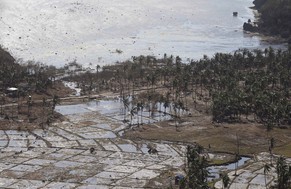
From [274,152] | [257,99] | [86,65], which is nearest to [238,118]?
[257,99]

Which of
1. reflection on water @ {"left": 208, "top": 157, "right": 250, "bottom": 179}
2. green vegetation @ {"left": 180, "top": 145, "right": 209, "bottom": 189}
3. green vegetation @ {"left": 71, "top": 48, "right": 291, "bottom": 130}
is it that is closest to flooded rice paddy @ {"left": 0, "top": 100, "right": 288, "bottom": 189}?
reflection on water @ {"left": 208, "top": 157, "right": 250, "bottom": 179}

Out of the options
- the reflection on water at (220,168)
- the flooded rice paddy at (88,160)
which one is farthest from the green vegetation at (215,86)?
the flooded rice paddy at (88,160)

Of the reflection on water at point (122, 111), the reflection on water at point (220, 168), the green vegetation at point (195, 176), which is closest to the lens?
the green vegetation at point (195, 176)

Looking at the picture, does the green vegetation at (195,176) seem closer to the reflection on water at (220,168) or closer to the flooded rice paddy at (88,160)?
the flooded rice paddy at (88,160)

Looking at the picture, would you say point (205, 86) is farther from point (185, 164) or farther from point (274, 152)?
point (185, 164)

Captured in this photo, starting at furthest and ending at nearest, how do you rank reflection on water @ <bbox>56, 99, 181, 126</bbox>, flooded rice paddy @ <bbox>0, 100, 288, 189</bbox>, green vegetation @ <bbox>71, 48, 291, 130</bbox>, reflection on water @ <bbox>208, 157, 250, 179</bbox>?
reflection on water @ <bbox>56, 99, 181, 126</bbox> < green vegetation @ <bbox>71, 48, 291, 130</bbox> < reflection on water @ <bbox>208, 157, 250, 179</bbox> < flooded rice paddy @ <bbox>0, 100, 288, 189</bbox>

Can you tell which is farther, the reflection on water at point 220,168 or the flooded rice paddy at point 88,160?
the reflection on water at point 220,168

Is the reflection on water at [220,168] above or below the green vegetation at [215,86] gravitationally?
below

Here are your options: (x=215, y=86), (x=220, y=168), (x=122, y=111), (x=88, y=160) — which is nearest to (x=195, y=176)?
(x=220, y=168)

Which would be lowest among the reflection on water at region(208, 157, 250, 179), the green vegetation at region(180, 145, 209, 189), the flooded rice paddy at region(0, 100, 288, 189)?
the reflection on water at region(208, 157, 250, 179)

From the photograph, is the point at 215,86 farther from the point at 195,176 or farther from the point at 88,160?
the point at 195,176

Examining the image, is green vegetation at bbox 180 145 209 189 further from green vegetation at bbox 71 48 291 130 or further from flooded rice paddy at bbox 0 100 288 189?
green vegetation at bbox 71 48 291 130
